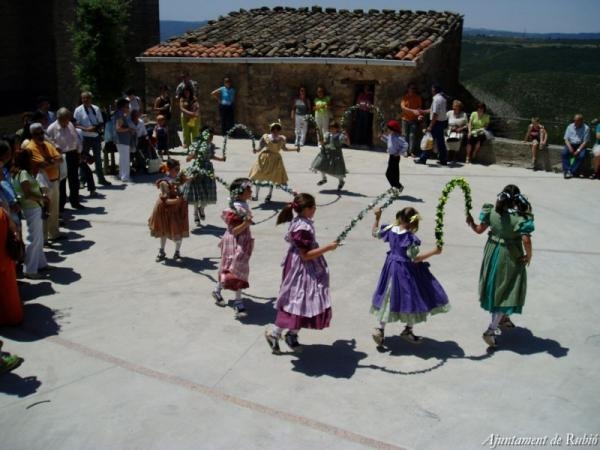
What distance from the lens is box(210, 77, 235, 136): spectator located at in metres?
19.0

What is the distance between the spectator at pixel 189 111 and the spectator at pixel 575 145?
28.0 ft

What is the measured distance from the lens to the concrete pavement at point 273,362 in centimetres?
575

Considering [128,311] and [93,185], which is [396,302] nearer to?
[128,311]

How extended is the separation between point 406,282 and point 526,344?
1.60 meters

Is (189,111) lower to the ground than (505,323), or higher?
higher

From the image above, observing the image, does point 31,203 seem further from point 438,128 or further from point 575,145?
point 575,145

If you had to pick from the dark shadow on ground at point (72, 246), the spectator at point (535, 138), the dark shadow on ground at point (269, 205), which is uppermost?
the spectator at point (535, 138)

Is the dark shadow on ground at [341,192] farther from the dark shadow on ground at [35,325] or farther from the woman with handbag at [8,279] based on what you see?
the woman with handbag at [8,279]

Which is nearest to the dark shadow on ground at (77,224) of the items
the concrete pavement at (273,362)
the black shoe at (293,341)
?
the concrete pavement at (273,362)

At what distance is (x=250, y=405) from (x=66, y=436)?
153 centimetres

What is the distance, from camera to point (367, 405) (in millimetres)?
6133

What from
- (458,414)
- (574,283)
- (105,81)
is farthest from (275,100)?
(458,414)

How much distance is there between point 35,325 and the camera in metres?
7.63

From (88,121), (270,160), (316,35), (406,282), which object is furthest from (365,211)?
(316,35)
